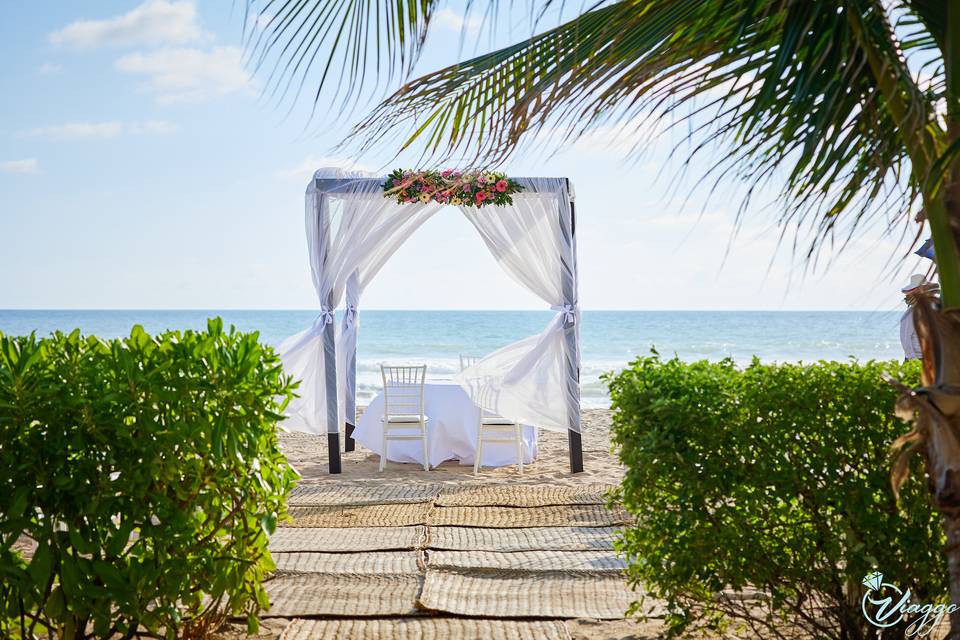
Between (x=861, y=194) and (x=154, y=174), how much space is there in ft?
111

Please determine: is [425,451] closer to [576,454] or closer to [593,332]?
[576,454]

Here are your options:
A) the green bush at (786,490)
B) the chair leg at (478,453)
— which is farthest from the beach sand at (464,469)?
the green bush at (786,490)

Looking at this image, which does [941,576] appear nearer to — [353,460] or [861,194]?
[861,194]

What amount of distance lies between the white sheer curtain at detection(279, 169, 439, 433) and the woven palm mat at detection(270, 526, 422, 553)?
221 cm

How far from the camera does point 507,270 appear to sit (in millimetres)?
6574

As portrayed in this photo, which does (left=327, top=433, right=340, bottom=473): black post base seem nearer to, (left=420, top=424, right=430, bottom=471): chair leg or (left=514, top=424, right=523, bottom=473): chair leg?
(left=420, top=424, right=430, bottom=471): chair leg

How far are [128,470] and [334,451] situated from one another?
451 cm

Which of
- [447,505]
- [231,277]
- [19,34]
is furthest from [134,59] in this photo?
[447,505]

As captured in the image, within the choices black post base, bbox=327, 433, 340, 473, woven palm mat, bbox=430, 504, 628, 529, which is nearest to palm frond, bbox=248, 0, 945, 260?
woven palm mat, bbox=430, 504, 628, 529

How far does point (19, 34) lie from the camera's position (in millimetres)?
21266

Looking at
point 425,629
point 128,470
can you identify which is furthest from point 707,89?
point 425,629

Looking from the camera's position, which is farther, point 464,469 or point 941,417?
point 464,469

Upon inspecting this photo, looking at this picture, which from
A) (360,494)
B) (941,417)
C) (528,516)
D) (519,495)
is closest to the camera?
(941,417)

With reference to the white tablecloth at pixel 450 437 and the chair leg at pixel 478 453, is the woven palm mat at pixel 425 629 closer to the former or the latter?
the chair leg at pixel 478 453
